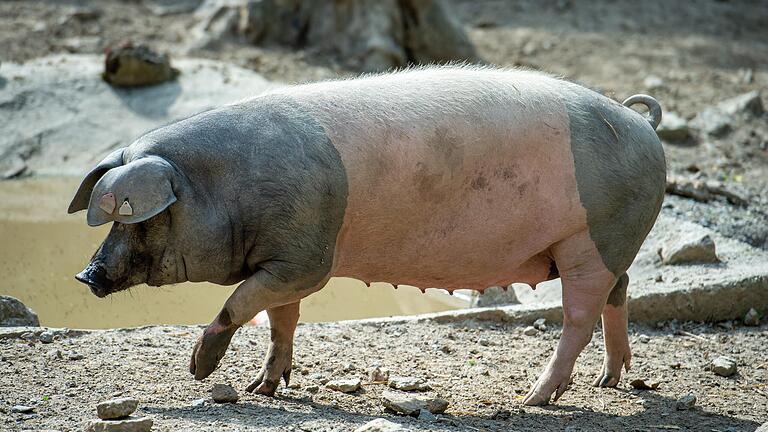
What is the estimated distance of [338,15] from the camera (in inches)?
512

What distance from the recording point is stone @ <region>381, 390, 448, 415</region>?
4680 mm

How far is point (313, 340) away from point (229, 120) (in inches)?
63.2

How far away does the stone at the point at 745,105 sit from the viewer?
36.1ft

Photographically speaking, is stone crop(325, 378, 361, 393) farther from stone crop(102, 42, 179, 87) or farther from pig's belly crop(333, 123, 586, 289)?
stone crop(102, 42, 179, 87)

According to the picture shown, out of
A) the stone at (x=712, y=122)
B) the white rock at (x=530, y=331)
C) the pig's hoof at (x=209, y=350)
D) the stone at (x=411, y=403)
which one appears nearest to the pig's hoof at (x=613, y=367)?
the white rock at (x=530, y=331)

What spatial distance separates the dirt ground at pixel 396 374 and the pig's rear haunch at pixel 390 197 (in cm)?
22

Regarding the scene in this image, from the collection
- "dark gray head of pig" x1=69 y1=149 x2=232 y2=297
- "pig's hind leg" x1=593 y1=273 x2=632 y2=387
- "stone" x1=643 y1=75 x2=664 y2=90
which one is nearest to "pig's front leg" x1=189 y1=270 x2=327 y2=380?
"dark gray head of pig" x1=69 y1=149 x2=232 y2=297

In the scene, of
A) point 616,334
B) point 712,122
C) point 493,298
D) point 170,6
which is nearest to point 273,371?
point 616,334

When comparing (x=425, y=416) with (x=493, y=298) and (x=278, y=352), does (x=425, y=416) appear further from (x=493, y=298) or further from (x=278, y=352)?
(x=493, y=298)

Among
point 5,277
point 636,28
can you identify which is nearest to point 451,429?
point 5,277

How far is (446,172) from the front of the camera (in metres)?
4.86

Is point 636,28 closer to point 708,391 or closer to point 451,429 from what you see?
point 708,391

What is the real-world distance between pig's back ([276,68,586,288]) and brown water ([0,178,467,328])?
6.18 feet

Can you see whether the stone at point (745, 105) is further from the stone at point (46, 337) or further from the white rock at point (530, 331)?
the stone at point (46, 337)
